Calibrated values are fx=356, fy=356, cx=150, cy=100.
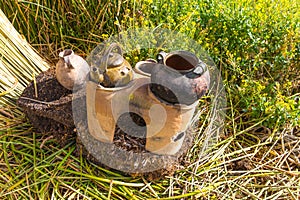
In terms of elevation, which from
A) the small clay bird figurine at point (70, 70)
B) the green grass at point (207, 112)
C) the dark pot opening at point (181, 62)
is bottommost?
the green grass at point (207, 112)

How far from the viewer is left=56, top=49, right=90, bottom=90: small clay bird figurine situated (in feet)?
5.49

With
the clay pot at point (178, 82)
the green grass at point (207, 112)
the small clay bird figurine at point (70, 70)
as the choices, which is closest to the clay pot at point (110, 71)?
the clay pot at point (178, 82)

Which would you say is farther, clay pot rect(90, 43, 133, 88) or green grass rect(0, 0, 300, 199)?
green grass rect(0, 0, 300, 199)

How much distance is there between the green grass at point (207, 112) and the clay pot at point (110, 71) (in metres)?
0.49

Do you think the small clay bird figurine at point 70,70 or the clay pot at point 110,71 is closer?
the clay pot at point 110,71

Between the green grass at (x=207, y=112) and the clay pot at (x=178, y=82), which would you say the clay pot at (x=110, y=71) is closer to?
the clay pot at (x=178, y=82)

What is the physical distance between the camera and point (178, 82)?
1259 mm

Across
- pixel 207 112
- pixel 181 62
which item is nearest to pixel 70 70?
pixel 181 62

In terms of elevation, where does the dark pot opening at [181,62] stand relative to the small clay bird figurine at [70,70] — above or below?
above

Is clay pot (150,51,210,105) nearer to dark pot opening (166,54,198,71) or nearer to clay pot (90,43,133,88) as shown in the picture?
dark pot opening (166,54,198,71)

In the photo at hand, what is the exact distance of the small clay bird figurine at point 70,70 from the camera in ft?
5.49

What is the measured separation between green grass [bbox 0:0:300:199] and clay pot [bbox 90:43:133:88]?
1.61 feet

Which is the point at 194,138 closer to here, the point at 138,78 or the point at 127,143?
the point at 127,143

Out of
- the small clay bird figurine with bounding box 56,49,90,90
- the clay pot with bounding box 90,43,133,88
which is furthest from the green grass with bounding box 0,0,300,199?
the clay pot with bounding box 90,43,133,88
